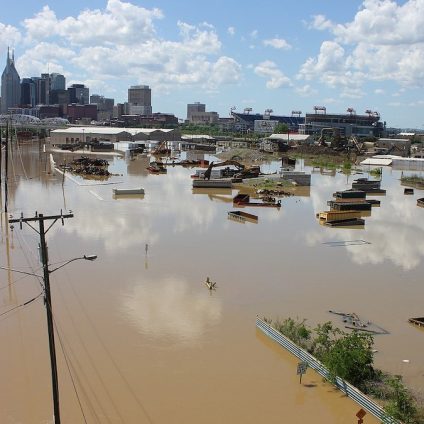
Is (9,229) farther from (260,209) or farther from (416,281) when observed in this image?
(416,281)

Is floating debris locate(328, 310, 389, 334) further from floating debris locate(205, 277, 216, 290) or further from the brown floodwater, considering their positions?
floating debris locate(205, 277, 216, 290)

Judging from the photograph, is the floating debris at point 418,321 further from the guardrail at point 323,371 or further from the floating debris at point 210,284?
the floating debris at point 210,284

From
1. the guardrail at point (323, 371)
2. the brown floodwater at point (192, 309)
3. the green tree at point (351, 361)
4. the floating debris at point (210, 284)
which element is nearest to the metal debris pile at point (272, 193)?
the brown floodwater at point (192, 309)

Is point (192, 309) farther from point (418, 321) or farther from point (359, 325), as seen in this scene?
point (418, 321)

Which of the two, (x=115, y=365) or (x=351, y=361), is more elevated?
(x=351, y=361)

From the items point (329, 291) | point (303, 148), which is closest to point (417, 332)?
point (329, 291)

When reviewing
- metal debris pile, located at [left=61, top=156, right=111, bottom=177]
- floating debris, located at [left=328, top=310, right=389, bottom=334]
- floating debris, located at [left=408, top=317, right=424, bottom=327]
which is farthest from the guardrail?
metal debris pile, located at [left=61, top=156, right=111, bottom=177]

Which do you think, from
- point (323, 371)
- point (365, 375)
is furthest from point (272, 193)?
point (365, 375)
